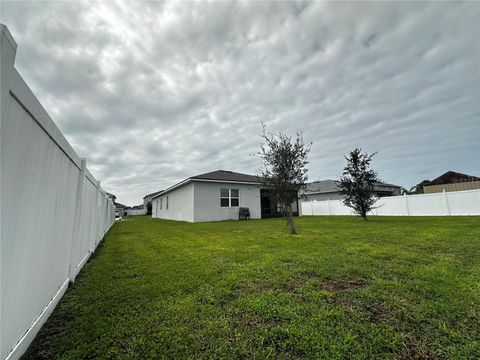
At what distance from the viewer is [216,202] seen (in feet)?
54.6

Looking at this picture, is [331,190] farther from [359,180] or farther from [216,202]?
[216,202]

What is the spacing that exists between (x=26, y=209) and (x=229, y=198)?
15.8 m

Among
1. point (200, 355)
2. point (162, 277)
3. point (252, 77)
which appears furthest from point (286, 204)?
point (200, 355)

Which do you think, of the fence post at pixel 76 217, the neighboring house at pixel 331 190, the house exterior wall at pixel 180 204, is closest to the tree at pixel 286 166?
the fence post at pixel 76 217

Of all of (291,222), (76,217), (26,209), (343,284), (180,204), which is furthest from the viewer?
(180,204)

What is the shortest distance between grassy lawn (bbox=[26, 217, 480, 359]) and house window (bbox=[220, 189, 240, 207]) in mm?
12697

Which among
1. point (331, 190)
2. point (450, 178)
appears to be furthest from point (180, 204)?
point (450, 178)

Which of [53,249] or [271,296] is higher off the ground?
[53,249]

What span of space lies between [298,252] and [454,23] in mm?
8560

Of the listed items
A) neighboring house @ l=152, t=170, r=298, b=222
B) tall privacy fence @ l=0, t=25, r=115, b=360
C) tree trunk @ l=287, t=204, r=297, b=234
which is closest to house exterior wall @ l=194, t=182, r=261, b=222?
neighboring house @ l=152, t=170, r=298, b=222

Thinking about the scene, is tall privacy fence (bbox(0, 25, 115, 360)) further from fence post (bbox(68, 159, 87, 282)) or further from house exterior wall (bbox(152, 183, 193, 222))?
house exterior wall (bbox(152, 183, 193, 222))

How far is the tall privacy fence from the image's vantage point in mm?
1309

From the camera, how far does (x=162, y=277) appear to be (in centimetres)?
357

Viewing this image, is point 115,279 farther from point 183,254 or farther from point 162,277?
point 183,254
